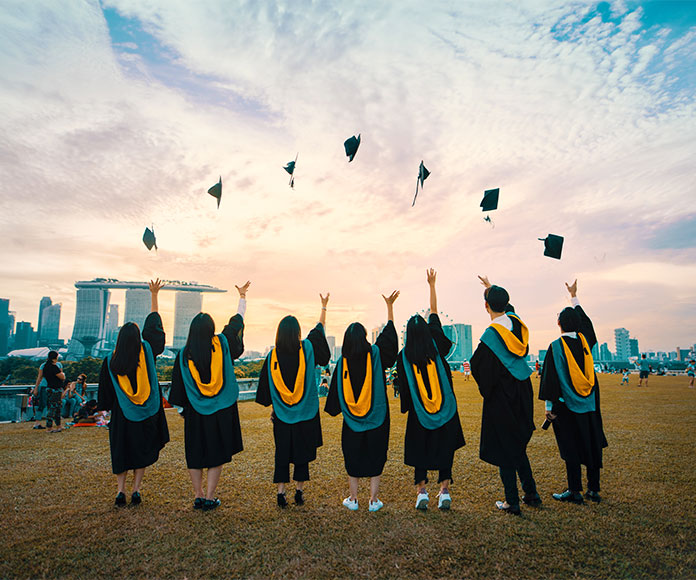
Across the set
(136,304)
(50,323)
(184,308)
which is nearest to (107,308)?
(136,304)

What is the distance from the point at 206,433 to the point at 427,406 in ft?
8.16

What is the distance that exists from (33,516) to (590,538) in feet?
17.7

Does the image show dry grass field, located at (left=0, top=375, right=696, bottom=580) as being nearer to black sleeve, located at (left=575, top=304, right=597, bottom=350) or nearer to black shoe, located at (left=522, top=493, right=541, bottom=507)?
black shoe, located at (left=522, top=493, right=541, bottom=507)

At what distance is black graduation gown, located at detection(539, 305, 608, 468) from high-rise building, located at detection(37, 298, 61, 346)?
16405 cm

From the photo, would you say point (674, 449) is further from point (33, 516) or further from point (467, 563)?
point (33, 516)

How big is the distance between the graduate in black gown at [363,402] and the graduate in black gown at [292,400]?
30 centimetres

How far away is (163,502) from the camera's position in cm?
456

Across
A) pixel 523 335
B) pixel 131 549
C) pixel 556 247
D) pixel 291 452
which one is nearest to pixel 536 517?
pixel 523 335

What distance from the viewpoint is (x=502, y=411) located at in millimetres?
4352

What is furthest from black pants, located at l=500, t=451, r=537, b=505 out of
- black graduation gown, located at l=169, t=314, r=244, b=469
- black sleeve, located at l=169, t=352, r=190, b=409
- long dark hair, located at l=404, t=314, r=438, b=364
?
black sleeve, located at l=169, t=352, r=190, b=409

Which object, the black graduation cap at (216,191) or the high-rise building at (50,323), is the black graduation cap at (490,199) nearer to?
the black graduation cap at (216,191)

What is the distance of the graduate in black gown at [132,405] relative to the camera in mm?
4512

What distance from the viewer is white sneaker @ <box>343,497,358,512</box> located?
4.30 meters

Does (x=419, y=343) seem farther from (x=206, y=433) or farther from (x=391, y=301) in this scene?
(x=206, y=433)
